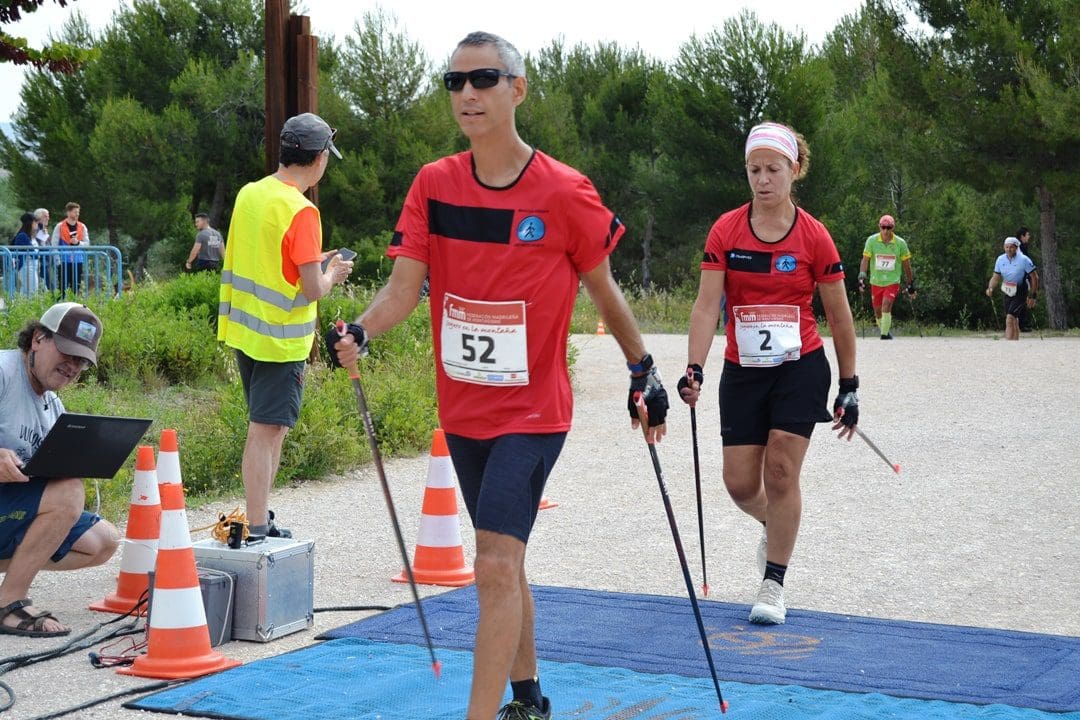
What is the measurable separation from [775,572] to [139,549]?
2935 millimetres

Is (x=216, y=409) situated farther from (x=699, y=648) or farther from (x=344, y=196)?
(x=344, y=196)

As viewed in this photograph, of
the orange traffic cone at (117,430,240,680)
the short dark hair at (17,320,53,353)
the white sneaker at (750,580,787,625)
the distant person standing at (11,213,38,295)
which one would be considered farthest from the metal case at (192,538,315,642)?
the distant person standing at (11,213,38,295)

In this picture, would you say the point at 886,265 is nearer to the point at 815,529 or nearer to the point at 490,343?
the point at 815,529

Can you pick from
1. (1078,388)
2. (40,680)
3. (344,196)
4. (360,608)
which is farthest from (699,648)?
(344,196)

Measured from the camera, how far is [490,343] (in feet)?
13.6

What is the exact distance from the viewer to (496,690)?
392 centimetres

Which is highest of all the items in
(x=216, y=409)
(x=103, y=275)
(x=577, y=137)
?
→ (x=577, y=137)

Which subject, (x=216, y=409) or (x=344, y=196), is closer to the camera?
(x=216, y=409)

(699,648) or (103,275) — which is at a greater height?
(103,275)

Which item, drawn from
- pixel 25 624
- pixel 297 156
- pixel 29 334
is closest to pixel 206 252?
pixel 297 156

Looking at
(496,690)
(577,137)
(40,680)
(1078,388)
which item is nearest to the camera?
(496,690)

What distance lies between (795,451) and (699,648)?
3.35 feet

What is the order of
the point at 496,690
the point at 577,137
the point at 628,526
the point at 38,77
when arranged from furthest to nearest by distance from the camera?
the point at 577,137 → the point at 38,77 → the point at 628,526 → the point at 496,690

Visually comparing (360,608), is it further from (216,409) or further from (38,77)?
(38,77)
